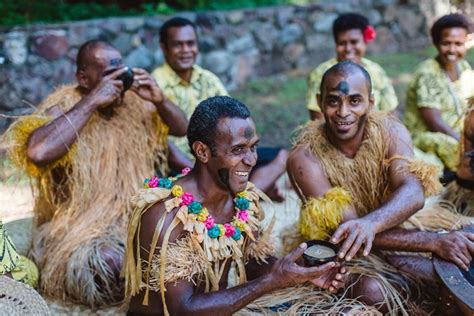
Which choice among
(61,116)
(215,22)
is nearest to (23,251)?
(61,116)

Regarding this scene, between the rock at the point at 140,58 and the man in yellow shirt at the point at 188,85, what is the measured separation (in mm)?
1858

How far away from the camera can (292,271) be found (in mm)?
2383

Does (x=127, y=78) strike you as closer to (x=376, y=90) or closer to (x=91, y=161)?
(x=91, y=161)

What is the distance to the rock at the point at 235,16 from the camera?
736 centimetres

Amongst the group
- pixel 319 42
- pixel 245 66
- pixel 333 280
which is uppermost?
pixel 319 42

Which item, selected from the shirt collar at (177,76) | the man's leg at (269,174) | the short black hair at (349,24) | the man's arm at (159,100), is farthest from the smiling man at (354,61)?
the man's arm at (159,100)

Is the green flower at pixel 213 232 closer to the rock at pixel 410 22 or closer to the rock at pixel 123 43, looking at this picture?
the rock at pixel 123 43

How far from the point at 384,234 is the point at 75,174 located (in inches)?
65.5

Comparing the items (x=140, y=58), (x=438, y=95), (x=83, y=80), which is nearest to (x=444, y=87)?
(x=438, y=95)

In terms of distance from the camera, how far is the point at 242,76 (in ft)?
25.2

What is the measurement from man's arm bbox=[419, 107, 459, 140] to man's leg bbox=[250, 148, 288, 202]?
3.68ft

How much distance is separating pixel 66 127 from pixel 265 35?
4.83m

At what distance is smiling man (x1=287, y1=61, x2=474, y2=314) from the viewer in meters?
2.83

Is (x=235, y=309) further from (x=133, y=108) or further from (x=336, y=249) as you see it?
(x=133, y=108)
